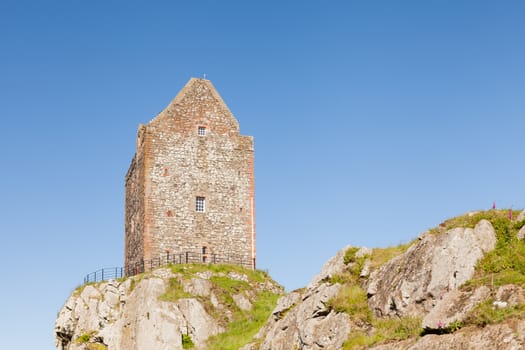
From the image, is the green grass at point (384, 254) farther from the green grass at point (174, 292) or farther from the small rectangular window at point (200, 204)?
the small rectangular window at point (200, 204)

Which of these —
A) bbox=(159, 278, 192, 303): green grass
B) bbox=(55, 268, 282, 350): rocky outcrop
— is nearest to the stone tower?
bbox=(55, 268, 282, 350): rocky outcrop

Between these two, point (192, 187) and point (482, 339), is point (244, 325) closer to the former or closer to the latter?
point (192, 187)

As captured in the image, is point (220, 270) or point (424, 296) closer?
point (424, 296)

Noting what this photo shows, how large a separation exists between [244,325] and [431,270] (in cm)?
2042

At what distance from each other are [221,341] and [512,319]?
2481 cm

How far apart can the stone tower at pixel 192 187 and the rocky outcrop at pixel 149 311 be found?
3.03m

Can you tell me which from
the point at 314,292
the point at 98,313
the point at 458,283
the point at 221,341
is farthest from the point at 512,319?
the point at 98,313

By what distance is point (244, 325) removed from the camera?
144ft

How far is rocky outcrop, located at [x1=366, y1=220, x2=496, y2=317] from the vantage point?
24766mm

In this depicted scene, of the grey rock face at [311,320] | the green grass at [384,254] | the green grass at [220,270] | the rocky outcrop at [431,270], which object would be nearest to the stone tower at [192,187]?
the green grass at [220,270]

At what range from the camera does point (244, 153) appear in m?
54.0

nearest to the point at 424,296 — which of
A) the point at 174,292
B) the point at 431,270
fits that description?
the point at 431,270

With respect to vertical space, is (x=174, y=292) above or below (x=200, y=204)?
below

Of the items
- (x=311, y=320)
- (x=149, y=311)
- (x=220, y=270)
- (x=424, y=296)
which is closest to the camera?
(x=424, y=296)
